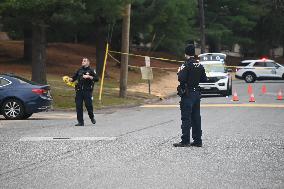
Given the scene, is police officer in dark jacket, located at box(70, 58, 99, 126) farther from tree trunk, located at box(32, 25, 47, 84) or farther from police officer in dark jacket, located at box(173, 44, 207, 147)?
tree trunk, located at box(32, 25, 47, 84)

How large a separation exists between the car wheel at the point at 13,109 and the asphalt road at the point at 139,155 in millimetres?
1057

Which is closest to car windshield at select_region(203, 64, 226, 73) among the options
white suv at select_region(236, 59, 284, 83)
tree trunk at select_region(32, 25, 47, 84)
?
tree trunk at select_region(32, 25, 47, 84)

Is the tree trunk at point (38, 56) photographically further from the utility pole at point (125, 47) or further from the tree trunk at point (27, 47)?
the tree trunk at point (27, 47)

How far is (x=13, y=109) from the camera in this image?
861 inches

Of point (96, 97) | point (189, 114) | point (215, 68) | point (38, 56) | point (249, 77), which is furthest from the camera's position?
point (249, 77)

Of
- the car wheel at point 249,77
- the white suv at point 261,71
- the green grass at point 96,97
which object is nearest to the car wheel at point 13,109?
the green grass at point 96,97

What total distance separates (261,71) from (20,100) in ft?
97.8

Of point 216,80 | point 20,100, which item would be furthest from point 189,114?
point 216,80

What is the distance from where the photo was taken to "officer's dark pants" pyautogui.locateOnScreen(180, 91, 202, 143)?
43.8 feet

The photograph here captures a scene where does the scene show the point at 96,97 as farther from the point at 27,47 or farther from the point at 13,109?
the point at 27,47

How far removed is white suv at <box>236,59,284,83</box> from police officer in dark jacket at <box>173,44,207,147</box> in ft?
117

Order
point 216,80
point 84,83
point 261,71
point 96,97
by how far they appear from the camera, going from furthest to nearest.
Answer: point 261,71
point 216,80
point 96,97
point 84,83

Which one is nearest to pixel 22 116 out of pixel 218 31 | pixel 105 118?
pixel 105 118

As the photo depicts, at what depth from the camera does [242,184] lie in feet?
30.2
